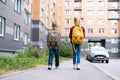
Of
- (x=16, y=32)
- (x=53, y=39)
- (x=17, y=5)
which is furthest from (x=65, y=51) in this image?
(x=53, y=39)

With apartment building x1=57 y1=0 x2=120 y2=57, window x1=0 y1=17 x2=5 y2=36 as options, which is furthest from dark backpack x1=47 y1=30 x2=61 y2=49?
apartment building x1=57 y1=0 x2=120 y2=57

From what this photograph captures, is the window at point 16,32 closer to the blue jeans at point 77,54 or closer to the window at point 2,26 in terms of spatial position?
the window at point 2,26

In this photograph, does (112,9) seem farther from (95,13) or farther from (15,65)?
(15,65)

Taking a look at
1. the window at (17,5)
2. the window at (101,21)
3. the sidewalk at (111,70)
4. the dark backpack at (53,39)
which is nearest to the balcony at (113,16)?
the window at (101,21)

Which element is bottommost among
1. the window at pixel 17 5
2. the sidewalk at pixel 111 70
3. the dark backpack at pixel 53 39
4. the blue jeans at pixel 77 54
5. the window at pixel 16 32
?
the sidewalk at pixel 111 70

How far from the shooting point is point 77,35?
447 inches

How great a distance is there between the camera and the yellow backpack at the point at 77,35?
11297 mm

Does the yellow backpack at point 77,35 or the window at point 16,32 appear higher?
the window at point 16,32

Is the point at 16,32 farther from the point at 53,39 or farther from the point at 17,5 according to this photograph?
the point at 53,39

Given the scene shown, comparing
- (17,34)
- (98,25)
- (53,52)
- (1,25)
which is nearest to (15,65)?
(53,52)

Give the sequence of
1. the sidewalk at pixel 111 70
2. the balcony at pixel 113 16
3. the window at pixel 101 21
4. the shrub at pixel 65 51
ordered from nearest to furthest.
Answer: the sidewalk at pixel 111 70 → the shrub at pixel 65 51 → the balcony at pixel 113 16 → the window at pixel 101 21

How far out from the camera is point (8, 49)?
2650 cm

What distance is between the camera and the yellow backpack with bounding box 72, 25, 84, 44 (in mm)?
11297

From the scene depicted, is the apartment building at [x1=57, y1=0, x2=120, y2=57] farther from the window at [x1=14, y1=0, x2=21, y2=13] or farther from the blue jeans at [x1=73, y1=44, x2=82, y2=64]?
the blue jeans at [x1=73, y1=44, x2=82, y2=64]
